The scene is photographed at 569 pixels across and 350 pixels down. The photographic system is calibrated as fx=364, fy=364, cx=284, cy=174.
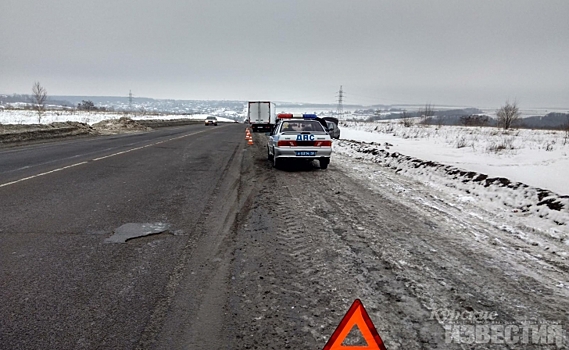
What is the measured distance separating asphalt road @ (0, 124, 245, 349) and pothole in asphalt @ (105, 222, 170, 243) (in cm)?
14

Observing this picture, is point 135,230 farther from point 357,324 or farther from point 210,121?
point 210,121

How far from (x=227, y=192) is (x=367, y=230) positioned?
374 centimetres

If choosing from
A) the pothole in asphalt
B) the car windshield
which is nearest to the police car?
the car windshield

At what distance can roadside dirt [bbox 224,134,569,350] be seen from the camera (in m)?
3.02

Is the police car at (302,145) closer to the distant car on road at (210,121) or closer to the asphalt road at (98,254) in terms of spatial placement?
the asphalt road at (98,254)

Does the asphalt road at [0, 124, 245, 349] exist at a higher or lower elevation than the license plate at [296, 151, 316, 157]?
lower

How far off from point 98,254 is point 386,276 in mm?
3498

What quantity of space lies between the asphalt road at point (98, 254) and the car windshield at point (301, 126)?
3479mm

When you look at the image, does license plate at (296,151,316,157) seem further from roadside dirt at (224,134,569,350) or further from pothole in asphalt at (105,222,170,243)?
pothole in asphalt at (105,222,170,243)

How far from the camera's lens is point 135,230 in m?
5.54

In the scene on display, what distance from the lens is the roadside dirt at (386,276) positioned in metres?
3.02

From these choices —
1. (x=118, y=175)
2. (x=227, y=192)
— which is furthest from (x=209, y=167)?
(x=227, y=192)

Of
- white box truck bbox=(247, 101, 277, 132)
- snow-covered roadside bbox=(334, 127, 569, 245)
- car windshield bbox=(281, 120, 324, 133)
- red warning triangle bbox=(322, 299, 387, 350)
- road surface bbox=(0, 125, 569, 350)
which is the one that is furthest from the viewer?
white box truck bbox=(247, 101, 277, 132)

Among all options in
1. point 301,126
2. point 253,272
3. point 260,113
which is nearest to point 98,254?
point 253,272
